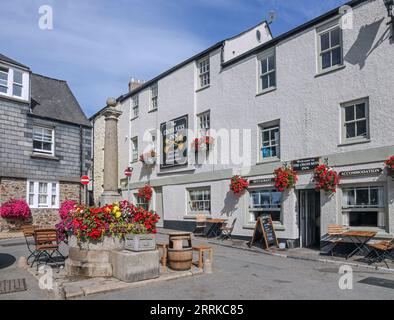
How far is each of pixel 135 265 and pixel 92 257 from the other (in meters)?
1.27

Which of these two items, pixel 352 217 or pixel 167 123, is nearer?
pixel 352 217

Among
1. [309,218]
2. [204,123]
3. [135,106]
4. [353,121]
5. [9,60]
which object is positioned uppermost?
[9,60]

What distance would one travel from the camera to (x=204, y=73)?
20016 millimetres

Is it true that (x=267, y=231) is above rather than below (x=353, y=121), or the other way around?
below

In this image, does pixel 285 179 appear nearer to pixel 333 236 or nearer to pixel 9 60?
pixel 333 236

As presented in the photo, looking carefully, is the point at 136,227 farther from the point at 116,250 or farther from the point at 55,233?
Answer: the point at 55,233

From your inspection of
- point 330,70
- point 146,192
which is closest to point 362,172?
point 330,70

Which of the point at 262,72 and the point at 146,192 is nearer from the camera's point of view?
the point at 262,72

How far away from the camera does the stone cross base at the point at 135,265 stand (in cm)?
837

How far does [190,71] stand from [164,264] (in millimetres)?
12916

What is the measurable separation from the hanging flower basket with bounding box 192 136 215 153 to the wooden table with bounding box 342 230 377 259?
26.1 ft
